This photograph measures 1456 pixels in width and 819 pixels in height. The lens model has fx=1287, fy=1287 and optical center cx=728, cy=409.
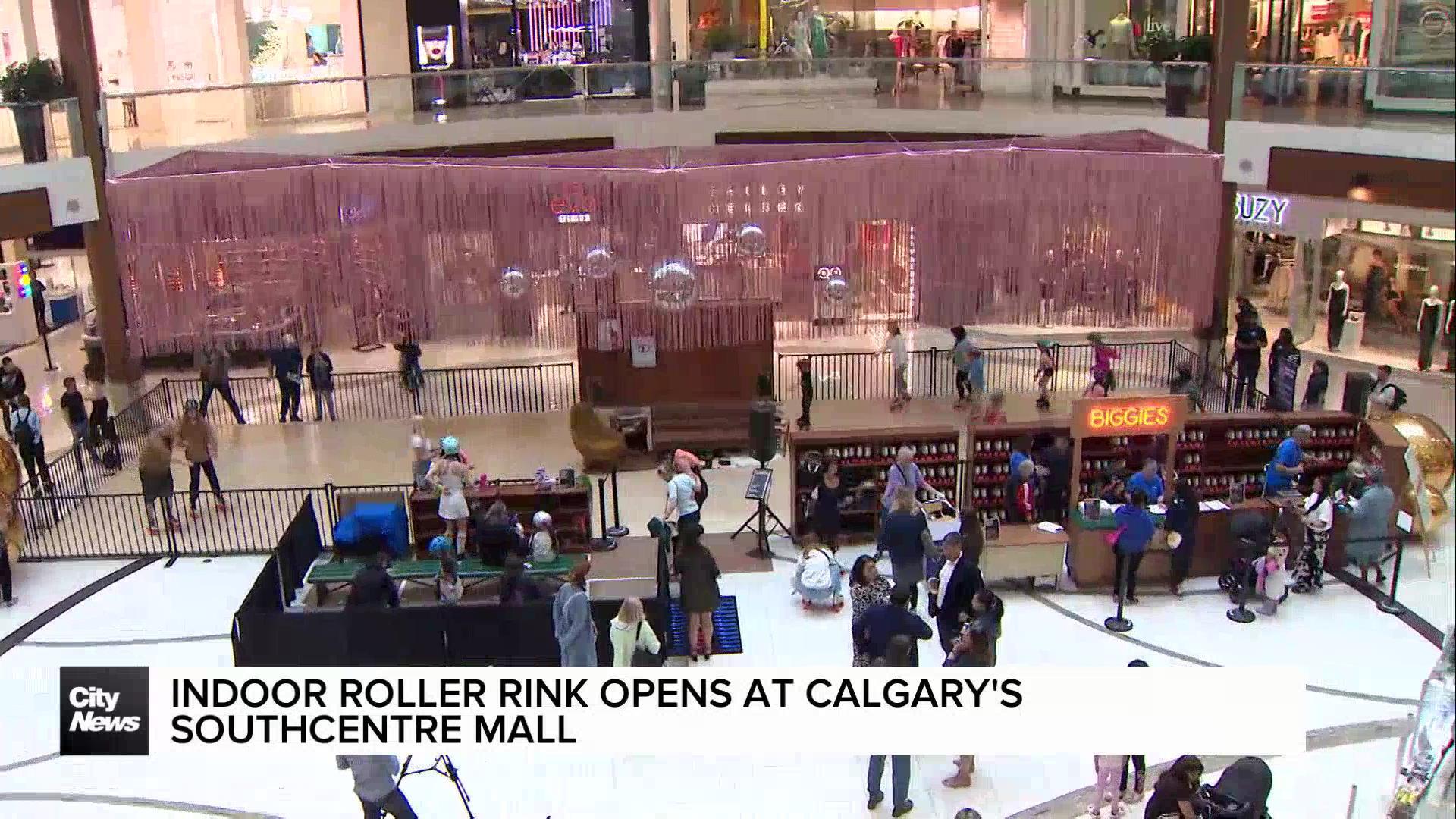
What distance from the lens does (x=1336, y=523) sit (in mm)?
11852

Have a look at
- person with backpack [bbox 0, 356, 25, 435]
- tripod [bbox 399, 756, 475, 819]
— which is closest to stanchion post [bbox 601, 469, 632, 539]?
tripod [bbox 399, 756, 475, 819]

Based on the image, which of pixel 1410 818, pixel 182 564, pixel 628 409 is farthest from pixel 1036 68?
pixel 1410 818

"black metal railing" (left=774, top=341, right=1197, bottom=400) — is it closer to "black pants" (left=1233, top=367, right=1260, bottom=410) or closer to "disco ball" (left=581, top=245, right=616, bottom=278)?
"black pants" (left=1233, top=367, right=1260, bottom=410)

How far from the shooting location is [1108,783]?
8414mm

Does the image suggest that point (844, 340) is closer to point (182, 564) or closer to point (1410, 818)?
point (182, 564)

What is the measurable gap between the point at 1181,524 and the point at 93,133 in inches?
558

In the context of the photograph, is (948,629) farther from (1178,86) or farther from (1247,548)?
(1178,86)

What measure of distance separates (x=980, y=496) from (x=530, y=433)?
6338 mm

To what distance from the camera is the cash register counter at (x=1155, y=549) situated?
11.7 meters

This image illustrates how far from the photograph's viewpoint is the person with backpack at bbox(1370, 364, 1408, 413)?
1253cm

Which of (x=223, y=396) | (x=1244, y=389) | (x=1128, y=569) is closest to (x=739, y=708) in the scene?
(x=1128, y=569)

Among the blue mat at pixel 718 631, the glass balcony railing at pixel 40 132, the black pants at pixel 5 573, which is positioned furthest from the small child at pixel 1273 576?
the glass balcony railing at pixel 40 132

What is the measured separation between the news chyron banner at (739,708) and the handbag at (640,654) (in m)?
2.85

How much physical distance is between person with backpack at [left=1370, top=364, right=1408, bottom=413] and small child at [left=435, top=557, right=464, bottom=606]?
8938 mm
